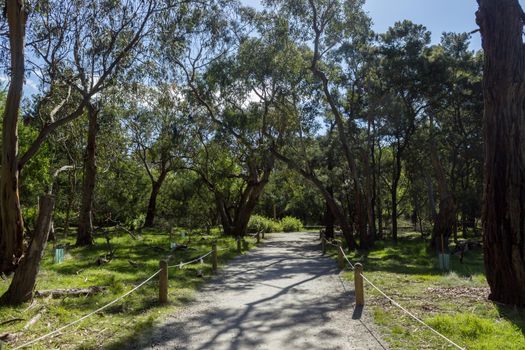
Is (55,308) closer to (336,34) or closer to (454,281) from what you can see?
(454,281)

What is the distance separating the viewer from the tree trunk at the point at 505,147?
8781 mm

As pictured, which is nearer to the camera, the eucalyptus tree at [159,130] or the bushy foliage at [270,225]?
the eucalyptus tree at [159,130]

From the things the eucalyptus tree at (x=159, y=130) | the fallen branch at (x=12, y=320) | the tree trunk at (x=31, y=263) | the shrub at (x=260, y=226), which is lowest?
the fallen branch at (x=12, y=320)

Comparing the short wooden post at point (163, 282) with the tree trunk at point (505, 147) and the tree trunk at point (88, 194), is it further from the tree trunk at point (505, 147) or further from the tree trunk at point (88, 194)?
the tree trunk at point (88, 194)

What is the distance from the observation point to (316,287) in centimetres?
1230

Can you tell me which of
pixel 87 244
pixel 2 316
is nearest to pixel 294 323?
pixel 2 316

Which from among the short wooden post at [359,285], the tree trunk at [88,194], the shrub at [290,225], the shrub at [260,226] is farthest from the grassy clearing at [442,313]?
the shrub at [290,225]

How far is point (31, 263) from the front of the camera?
28.5 ft

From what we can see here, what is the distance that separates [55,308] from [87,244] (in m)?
13.3

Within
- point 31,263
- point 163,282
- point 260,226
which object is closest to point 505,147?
point 163,282

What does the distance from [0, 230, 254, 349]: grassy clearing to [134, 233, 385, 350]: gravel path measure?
44 cm

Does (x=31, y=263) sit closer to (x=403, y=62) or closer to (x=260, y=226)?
(x=403, y=62)

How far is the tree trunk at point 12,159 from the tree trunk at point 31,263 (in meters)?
3.77

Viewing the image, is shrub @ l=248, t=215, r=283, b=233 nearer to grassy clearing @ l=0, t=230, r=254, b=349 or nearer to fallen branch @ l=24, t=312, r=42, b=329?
grassy clearing @ l=0, t=230, r=254, b=349
